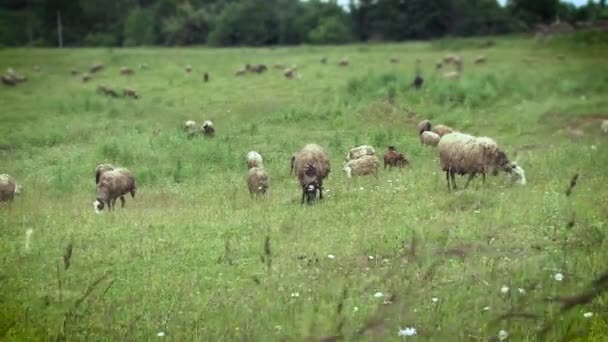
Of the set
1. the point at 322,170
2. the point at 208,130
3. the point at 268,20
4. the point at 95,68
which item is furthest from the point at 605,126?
the point at 268,20

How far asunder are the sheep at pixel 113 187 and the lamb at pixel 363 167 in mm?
5462

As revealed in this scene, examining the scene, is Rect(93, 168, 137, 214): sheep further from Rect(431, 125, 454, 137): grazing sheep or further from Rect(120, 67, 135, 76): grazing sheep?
Rect(120, 67, 135, 76): grazing sheep

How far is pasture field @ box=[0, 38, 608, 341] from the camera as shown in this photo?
689 centimetres

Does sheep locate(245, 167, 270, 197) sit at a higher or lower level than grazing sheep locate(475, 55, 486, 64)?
lower

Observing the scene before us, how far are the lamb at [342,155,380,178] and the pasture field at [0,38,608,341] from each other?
88cm

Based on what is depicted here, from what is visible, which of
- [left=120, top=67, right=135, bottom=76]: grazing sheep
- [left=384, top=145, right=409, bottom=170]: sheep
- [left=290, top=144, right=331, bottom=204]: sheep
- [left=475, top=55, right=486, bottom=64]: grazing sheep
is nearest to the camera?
[left=290, top=144, right=331, bottom=204]: sheep

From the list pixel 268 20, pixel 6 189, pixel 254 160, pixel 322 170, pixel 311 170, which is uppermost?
pixel 268 20

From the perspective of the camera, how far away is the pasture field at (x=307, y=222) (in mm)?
6887

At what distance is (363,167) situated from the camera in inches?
690

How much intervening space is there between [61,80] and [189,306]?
3439cm

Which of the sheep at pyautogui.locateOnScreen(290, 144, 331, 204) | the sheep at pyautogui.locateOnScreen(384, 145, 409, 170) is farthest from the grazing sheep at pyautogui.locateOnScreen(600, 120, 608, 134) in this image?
the sheep at pyautogui.locateOnScreen(290, 144, 331, 204)

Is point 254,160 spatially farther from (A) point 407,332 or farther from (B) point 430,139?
(A) point 407,332

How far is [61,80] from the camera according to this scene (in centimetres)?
3912

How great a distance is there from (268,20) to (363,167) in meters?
48.4
